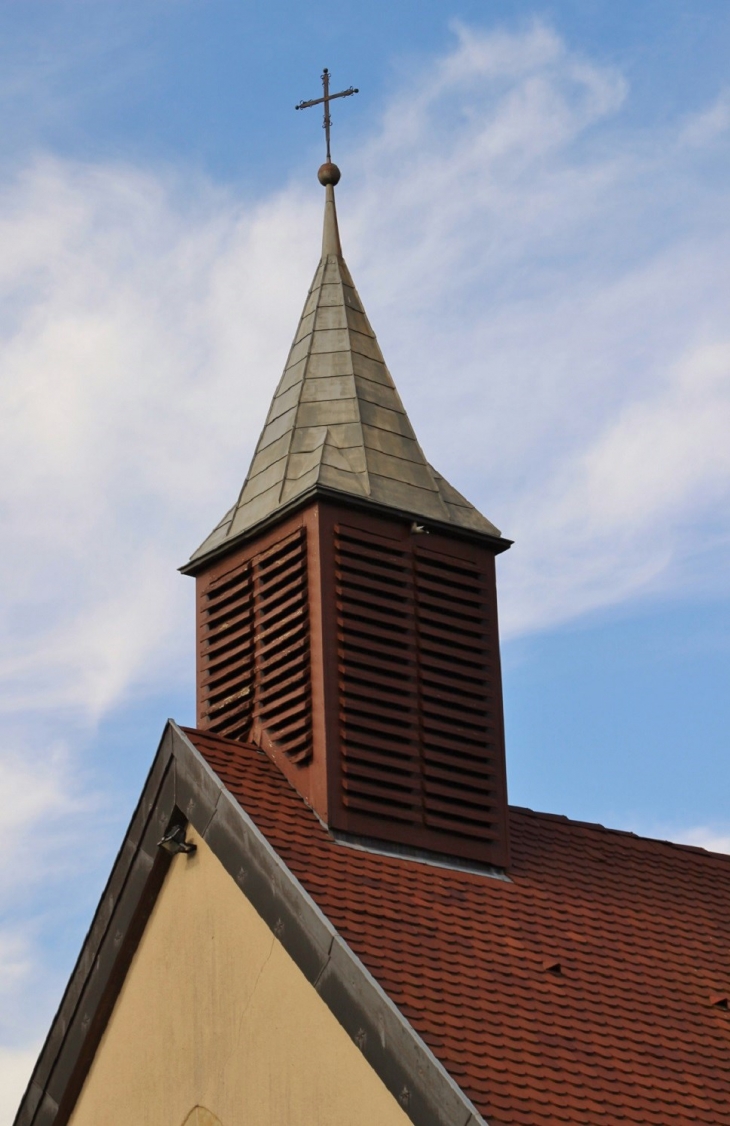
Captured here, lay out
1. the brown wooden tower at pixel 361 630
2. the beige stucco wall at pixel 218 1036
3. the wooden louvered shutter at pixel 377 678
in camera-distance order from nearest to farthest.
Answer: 1. the beige stucco wall at pixel 218 1036
2. the wooden louvered shutter at pixel 377 678
3. the brown wooden tower at pixel 361 630

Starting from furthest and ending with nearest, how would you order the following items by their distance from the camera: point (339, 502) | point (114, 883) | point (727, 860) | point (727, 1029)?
point (727, 860)
point (339, 502)
point (114, 883)
point (727, 1029)

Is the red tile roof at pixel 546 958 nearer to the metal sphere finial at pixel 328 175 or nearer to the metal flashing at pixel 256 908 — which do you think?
the metal flashing at pixel 256 908

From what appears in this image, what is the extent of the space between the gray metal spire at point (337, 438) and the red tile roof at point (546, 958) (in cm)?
265

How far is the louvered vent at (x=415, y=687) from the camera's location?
1891 centimetres

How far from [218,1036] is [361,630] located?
424 centimetres

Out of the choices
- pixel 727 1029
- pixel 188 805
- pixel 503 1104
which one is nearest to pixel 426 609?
pixel 188 805

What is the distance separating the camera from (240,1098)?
16.0 metres

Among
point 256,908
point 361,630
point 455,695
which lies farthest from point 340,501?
point 256,908

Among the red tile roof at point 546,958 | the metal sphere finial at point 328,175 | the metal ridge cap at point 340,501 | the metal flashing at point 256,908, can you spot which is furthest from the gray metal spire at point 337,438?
the metal flashing at point 256,908

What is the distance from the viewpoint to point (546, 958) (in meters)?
17.1

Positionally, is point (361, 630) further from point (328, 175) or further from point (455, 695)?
point (328, 175)

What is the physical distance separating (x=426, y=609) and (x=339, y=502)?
1.26 metres

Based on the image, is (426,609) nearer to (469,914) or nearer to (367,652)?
(367,652)

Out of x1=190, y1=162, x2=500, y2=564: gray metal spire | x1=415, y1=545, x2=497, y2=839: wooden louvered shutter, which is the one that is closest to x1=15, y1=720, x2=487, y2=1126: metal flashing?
x1=415, y1=545, x2=497, y2=839: wooden louvered shutter
